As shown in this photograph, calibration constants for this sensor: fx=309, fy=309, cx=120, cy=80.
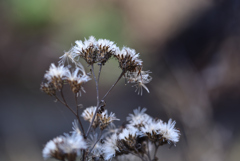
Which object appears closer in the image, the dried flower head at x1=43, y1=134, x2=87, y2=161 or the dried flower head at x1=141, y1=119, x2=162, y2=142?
the dried flower head at x1=43, y1=134, x2=87, y2=161

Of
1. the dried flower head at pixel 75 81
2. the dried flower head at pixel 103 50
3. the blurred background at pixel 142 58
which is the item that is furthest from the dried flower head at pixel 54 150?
the blurred background at pixel 142 58

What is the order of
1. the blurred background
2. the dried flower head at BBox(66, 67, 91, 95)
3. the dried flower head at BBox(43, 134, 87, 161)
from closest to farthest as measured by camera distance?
the dried flower head at BBox(43, 134, 87, 161) < the dried flower head at BBox(66, 67, 91, 95) < the blurred background

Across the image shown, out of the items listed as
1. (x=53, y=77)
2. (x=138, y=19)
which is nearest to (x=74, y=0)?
(x=138, y=19)

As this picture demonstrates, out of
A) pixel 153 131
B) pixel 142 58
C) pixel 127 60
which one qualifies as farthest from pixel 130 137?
pixel 142 58

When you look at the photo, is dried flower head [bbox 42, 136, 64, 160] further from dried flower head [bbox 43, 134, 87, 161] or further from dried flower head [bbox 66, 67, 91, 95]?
dried flower head [bbox 66, 67, 91, 95]

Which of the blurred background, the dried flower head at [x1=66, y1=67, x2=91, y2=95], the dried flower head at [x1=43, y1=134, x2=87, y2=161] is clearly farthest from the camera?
the blurred background

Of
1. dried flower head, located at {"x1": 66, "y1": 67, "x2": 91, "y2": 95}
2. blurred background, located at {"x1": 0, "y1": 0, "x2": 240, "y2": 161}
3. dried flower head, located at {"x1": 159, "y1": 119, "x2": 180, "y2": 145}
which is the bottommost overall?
dried flower head, located at {"x1": 159, "y1": 119, "x2": 180, "y2": 145}

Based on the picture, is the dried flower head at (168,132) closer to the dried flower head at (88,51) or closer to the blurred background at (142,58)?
the dried flower head at (88,51)

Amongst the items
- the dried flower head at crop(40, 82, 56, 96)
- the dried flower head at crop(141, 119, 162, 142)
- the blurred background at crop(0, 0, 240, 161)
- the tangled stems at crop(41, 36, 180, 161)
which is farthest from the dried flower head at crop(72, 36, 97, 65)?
the blurred background at crop(0, 0, 240, 161)
